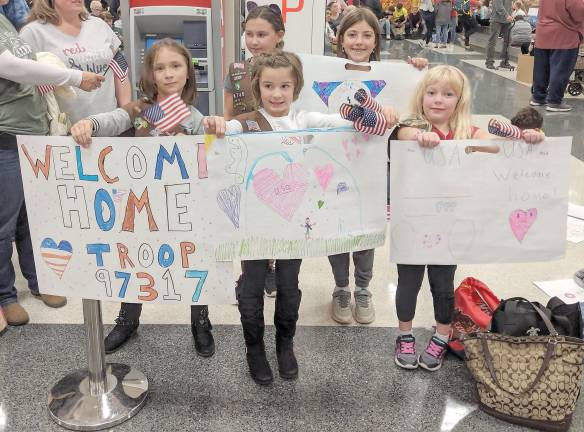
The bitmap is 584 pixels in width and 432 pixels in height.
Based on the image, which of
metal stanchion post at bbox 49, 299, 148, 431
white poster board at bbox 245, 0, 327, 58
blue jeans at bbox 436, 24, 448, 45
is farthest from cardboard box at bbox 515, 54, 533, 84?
metal stanchion post at bbox 49, 299, 148, 431

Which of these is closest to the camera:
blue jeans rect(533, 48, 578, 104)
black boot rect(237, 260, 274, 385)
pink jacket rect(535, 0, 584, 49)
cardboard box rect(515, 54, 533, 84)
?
black boot rect(237, 260, 274, 385)

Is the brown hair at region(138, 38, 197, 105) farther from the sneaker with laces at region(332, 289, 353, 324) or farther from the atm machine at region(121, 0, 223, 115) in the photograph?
the atm machine at region(121, 0, 223, 115)

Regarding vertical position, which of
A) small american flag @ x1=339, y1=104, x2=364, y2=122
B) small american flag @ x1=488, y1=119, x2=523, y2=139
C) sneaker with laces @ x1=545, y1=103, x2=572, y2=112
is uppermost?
small american flag @ x1=339, y1=104, x2=364, y2=122

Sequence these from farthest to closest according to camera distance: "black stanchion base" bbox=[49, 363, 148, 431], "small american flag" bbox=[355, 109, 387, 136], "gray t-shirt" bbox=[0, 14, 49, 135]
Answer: "gray t-shirt" bbox=[0, 14, 49, 135] → "black stanchion base" bbox=[49, 363, 148, 431] → "small american flag" bbox=[355, 109, 387, 136]

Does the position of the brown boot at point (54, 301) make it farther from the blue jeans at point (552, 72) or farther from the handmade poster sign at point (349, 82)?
the blue jeans at point (552, 72)

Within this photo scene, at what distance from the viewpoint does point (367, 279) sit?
114 inches

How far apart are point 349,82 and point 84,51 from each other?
125cm

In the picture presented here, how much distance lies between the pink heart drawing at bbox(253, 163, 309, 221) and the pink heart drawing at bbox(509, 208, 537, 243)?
2.67 ft

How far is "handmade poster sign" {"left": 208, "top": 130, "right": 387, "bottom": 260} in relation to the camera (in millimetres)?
2004

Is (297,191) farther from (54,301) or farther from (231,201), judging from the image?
(54,301)

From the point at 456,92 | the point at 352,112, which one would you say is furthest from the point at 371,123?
the point at 456,92

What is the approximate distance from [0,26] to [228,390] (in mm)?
1663

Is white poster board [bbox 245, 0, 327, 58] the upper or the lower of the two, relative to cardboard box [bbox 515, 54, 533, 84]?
upper

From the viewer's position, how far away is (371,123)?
79.0 inches
